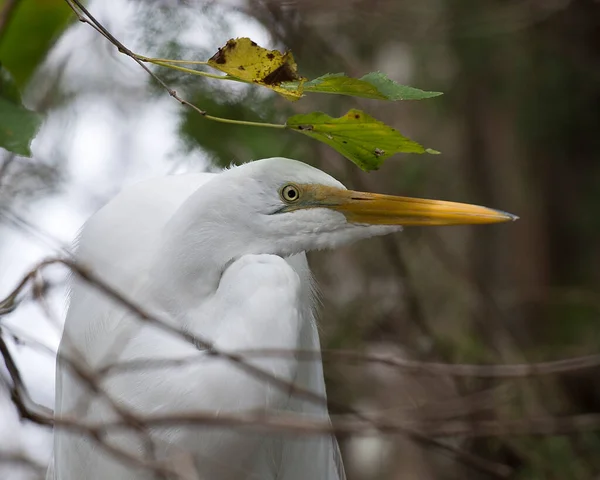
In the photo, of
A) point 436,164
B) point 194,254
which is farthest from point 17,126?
point 436,164

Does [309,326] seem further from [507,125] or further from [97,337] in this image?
[507,125]

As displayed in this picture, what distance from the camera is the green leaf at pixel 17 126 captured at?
1.11 metres

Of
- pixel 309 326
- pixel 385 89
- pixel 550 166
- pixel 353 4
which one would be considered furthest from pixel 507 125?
pixel 385 89

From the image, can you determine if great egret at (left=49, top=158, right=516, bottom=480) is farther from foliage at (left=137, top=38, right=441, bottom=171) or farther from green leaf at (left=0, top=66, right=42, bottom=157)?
green leaf at (left=0, top=66, right=42, bottom=157)

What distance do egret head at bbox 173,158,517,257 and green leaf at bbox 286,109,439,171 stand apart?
11.1 inches

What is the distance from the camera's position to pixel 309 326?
6.14 ft

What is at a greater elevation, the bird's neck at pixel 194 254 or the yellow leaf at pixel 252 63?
the yellow leaf at pixel 252 63

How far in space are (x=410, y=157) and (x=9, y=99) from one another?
252 cm

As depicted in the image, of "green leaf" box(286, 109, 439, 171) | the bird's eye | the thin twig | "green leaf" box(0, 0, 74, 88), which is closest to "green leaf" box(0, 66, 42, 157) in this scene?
the thin twig

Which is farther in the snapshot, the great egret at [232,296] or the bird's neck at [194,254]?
the bird's neck at [194,254]

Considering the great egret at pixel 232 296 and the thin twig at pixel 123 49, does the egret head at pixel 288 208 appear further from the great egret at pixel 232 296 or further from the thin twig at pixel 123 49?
the thin twig at pixel 123 49

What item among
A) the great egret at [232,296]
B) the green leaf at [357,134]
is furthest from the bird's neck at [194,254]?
the green leaf at [357,134]

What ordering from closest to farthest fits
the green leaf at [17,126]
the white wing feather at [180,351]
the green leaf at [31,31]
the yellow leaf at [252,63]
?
the green leaf at [17,126] → the yellow leaf at [252,63] → the white wing feather at [180,351] → the green leaf at [31,31]

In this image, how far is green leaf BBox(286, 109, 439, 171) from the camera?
128cm
